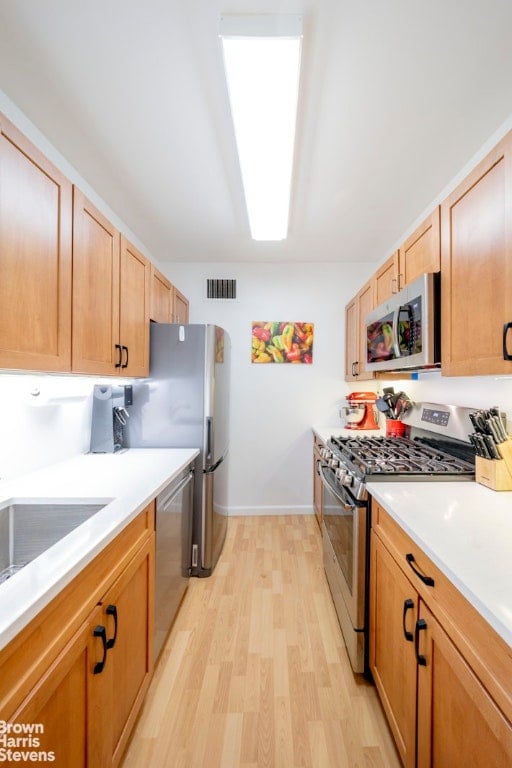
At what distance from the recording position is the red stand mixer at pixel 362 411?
307cm

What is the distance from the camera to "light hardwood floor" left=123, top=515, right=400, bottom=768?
1221 mm

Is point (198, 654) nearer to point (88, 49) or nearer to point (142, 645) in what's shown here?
point (142, 645)

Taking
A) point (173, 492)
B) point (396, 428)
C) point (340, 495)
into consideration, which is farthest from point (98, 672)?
point (396, 428)

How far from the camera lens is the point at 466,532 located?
3.24ft

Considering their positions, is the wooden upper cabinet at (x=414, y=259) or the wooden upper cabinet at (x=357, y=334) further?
the wooden upper cabinet at (x=357, y=334)

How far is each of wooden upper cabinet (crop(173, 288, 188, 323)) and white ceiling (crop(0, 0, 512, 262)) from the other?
79cm

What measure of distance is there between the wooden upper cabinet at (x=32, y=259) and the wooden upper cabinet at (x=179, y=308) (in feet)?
5.18

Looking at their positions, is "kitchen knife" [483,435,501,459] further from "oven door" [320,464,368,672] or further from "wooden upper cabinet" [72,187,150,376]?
"wooden upper cabinet" [72,187,150,376]

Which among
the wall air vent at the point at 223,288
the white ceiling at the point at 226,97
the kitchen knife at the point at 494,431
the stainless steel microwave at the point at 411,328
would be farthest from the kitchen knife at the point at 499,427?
the wall air vent at the point at 223,288

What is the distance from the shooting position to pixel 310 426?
11.2 ft

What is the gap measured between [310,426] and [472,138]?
2493mm

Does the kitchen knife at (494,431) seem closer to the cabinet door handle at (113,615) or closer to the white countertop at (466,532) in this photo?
the white countertop at (466,532)

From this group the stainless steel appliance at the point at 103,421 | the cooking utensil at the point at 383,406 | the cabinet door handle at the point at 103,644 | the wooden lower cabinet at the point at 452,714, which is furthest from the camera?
the cooking utensil at the point at 383,406

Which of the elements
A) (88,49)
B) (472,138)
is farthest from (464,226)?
(88,49)
